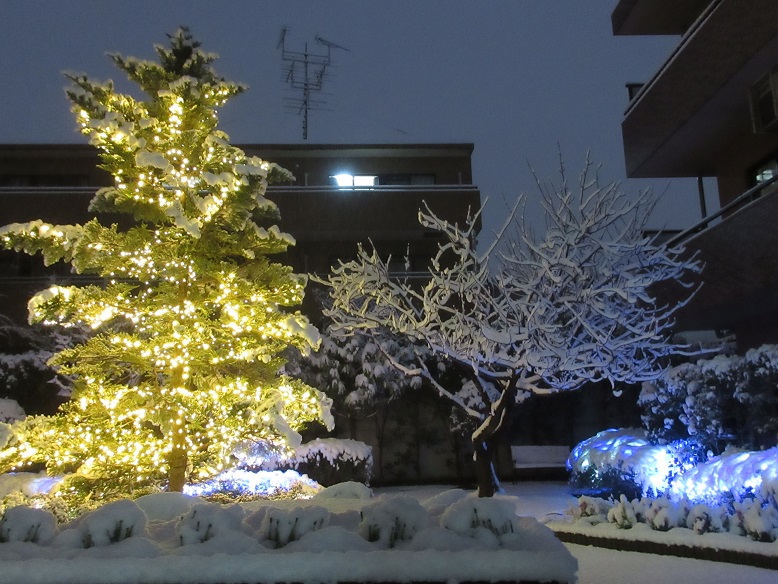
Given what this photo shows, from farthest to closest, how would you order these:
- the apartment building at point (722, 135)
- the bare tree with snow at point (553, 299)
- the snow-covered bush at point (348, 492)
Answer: the apartment building at point (722, 135), the bare tree with snow at point (553, 299), the snow-covered bush at point (348, 492)

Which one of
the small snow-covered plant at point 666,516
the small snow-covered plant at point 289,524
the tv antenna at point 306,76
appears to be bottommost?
the small snow-covered plant at point 666,516

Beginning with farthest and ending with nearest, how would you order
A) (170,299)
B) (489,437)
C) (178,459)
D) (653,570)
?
(489,437) < (170,299) < (178,459) < (653,570)

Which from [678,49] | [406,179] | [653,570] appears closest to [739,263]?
[678,49]

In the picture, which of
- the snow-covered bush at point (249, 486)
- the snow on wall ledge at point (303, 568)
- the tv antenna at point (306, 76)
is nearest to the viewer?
the snow on wall ledge at point (303, 568)

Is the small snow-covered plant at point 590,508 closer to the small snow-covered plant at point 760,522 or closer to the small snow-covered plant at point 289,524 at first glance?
the small snow-covered plant at point 760,522

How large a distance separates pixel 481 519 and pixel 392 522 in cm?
61

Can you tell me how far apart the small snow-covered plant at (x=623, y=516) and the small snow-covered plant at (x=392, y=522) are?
17.9ft

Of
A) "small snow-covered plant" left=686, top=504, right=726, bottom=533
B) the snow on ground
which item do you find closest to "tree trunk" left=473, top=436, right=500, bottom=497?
"small snow-covered plant" left=686, top=504, right=726, bottom=533

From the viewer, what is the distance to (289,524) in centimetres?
466

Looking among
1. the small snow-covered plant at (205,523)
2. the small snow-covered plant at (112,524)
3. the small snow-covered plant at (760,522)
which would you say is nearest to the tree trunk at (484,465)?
the small snow-covered plant at (760,522)

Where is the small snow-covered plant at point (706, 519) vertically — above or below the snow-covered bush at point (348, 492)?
below

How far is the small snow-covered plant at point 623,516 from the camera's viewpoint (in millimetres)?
9172

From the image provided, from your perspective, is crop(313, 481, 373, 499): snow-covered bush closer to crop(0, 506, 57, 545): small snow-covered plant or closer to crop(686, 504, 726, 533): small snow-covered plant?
crop(0, 506, 57, 545): small snow-covered plant

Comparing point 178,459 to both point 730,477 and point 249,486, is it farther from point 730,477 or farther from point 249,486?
point 730,477
